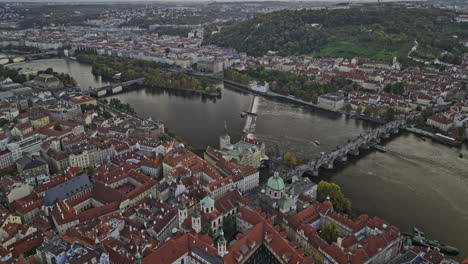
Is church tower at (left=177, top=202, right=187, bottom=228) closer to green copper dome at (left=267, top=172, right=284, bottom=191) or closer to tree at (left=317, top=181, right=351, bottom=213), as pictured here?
green copper dome at (left=267, top=172, right=284, bottom=191)

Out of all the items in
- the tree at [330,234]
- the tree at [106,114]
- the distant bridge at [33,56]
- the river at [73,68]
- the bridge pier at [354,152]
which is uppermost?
the tree at [330,234]

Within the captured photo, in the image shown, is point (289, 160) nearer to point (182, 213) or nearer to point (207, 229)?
point (207, 229)

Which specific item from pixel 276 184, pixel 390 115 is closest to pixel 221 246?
pixel 276 184

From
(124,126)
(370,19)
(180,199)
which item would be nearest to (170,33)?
(370,19)

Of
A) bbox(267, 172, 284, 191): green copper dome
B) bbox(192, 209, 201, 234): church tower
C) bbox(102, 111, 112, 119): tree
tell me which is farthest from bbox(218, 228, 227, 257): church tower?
bbox(102, 111, 112, 119): tree

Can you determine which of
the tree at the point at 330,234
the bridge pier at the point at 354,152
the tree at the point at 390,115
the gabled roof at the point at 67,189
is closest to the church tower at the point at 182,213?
the tree at the point at 330,234

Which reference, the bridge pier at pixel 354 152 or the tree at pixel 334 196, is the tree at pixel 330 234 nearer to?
the tree at pixel 334 196
